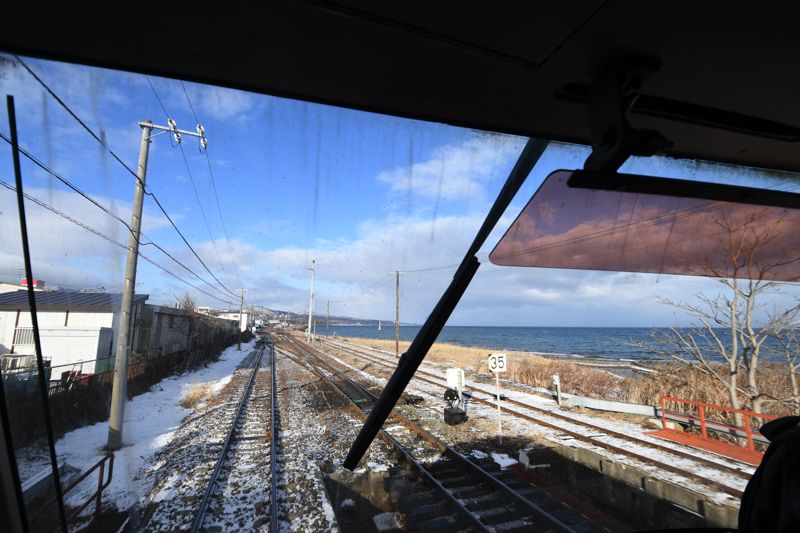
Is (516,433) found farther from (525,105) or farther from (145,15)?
(145,15)

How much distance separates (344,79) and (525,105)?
3.09 ft

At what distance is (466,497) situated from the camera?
6.05 meters

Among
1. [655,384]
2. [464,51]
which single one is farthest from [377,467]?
[655,384]

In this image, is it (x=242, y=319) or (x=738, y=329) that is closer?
(x=738, y=329)

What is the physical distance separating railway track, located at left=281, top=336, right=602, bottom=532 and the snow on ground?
4329 mm

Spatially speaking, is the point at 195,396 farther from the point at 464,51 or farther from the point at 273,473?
the point at 464,51

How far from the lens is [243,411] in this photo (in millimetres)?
12336

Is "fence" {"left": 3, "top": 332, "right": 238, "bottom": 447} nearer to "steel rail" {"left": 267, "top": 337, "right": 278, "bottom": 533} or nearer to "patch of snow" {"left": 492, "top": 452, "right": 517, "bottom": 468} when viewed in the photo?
"steel rail" {"left": 267, "top": 337, "right": 278, "bottom": 533}

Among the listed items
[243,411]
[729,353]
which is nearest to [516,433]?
[729,353]

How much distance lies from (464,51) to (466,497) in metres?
6.30

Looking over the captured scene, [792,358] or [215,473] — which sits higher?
[792,358]

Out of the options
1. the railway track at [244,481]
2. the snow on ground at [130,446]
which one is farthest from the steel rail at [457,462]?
the snow on ground at [130,446]

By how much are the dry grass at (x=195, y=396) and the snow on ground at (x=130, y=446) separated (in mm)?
234

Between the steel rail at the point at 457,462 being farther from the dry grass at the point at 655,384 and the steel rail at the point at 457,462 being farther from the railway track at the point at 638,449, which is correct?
the dry grass at the point at 655,384
